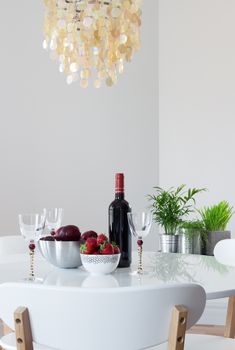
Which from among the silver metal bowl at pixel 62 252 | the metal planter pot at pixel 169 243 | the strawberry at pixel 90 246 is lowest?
the metal planter pot at pixel 169 243

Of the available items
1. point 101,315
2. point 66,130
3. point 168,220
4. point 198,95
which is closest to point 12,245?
point 168,220

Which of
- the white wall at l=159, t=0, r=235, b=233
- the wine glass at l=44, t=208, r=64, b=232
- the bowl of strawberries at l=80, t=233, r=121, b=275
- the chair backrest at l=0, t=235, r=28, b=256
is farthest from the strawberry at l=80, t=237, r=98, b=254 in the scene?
the white wall at l=159, t=0, r=235, b=233

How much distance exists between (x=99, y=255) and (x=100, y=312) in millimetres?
586

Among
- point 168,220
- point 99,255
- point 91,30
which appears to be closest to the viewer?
point 99,255

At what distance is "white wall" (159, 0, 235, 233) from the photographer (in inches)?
179

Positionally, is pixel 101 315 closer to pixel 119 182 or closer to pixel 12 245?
pixel 119 182

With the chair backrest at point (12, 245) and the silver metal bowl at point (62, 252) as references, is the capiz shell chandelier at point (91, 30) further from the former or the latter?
the silver metal bowl at point (62, 252)

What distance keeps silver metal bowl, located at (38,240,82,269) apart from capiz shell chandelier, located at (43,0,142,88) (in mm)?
1047

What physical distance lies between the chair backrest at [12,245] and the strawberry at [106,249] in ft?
3.48

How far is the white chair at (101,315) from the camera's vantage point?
1332 millimetres

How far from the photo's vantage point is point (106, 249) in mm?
1924

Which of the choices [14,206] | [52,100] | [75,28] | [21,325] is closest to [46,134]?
[52,100]

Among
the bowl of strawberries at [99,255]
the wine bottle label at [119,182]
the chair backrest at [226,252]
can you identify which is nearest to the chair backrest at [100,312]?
the bowl of strawberries at [99,255]

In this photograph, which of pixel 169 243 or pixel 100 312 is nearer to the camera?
pixel 100 312
